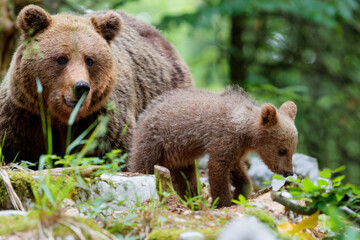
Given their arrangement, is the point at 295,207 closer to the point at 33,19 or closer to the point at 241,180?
the point at 241,180

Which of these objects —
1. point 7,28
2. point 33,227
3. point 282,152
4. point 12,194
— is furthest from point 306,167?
point 7,28

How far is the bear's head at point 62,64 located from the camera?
494 cm

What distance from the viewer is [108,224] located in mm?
3201

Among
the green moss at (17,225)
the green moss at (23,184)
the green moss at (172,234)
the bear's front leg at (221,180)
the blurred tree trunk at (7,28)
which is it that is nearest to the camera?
the green moss at (17,225)

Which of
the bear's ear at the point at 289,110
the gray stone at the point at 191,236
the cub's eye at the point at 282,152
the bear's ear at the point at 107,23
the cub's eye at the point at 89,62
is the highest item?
the bear's ear at the point at 107,23

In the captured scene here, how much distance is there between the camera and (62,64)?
502 cm

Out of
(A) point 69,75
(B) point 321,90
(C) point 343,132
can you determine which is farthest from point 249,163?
(B) point 321,90

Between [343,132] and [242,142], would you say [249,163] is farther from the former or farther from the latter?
[343,132]

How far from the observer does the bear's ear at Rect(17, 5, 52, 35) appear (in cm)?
508

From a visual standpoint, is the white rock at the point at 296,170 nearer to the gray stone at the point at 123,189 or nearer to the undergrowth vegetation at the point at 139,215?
the gray stone at the point at 123,189

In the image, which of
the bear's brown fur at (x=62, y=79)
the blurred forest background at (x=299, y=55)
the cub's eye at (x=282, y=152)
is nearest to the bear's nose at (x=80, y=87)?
the bear's brown fur at (x=62, y=79)

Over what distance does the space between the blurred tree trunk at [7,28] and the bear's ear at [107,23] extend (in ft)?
10.2

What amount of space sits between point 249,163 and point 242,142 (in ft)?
6.36

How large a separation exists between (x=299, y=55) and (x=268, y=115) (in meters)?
6.13
